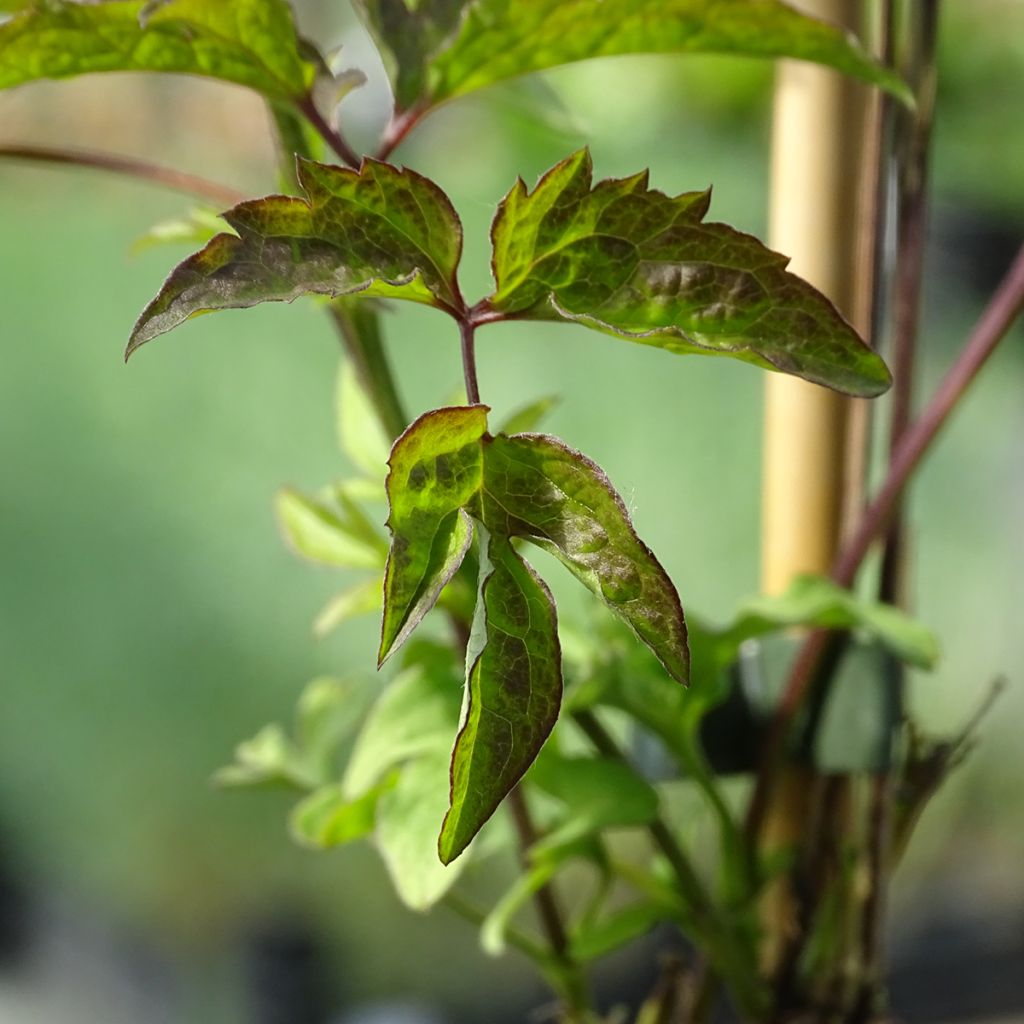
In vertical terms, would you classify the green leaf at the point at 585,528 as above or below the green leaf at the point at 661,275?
below

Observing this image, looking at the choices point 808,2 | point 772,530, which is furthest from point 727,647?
point 808,2

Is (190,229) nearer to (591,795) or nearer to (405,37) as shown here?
(405,37)

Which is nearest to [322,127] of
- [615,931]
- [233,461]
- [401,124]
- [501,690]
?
[401,124]

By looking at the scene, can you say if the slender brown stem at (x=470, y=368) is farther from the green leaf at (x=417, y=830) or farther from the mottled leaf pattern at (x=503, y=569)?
the green leaf at (x=417, y=830)

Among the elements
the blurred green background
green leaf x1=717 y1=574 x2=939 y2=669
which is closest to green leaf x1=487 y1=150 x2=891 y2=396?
green leaf x1=717 y1=574 x2=939 y2=669

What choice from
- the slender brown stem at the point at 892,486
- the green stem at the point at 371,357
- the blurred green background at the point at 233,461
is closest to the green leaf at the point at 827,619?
the slender brown stem at the point at 892,486
